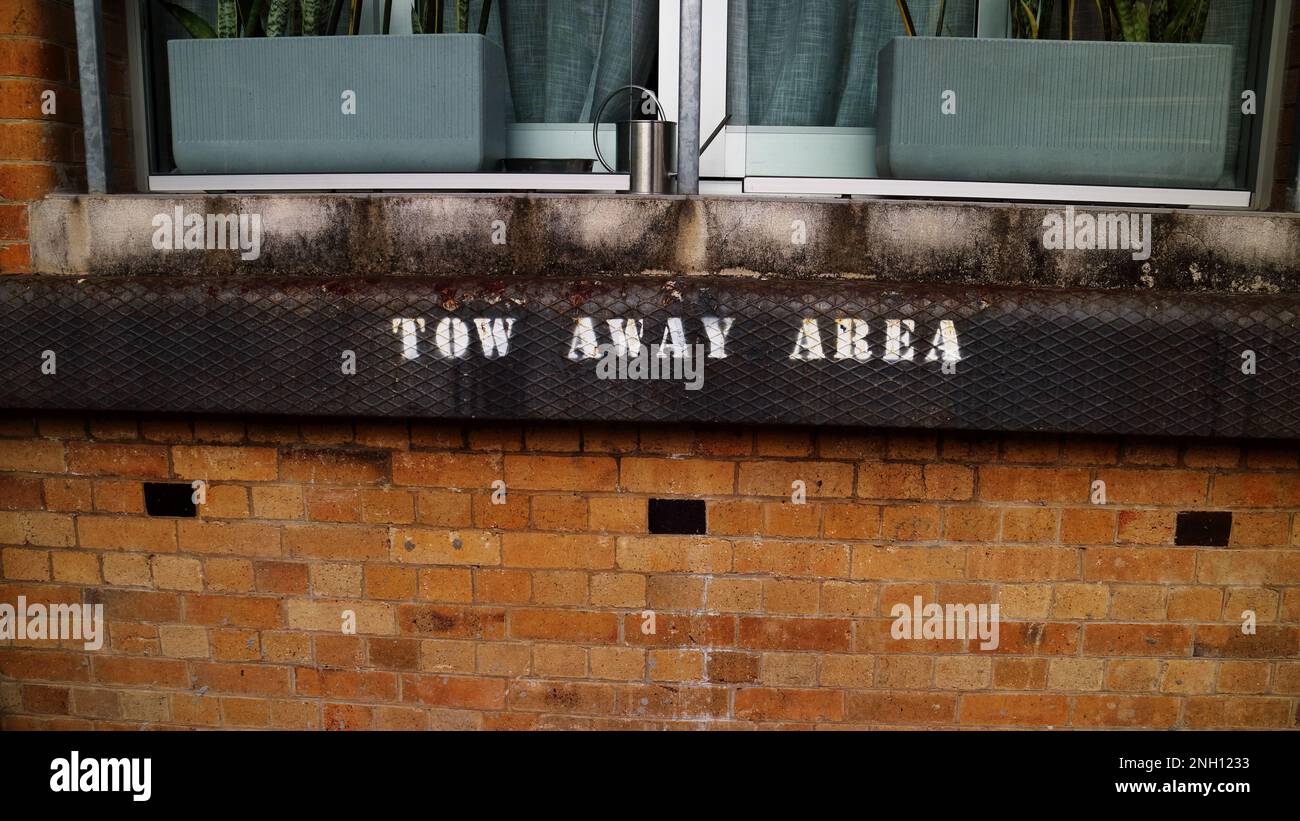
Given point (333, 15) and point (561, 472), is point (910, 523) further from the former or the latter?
point (333, 15)

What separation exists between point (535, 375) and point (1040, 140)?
1.79 metres

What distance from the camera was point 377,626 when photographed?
8.91 feet

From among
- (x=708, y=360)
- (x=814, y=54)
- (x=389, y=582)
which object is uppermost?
(x=814, y=54)

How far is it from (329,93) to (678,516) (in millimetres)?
1805

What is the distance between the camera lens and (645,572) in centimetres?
263

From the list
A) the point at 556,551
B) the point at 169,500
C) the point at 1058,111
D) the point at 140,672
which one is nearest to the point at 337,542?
the point at 169,500

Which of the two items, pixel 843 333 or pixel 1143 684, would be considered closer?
pixel 843 333

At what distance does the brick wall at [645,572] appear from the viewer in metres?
2.56

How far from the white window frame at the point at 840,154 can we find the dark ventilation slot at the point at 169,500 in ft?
6.61

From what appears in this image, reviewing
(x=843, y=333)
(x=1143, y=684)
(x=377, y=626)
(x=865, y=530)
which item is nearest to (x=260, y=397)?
(x=377, y=626)

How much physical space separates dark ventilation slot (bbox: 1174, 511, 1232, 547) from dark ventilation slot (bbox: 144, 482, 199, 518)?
126 inches

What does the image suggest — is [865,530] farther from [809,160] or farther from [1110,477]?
[809,160]

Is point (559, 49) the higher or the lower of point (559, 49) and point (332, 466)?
the higher

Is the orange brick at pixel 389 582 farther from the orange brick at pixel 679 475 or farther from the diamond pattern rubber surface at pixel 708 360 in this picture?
the orange brick at pixel 679 475
